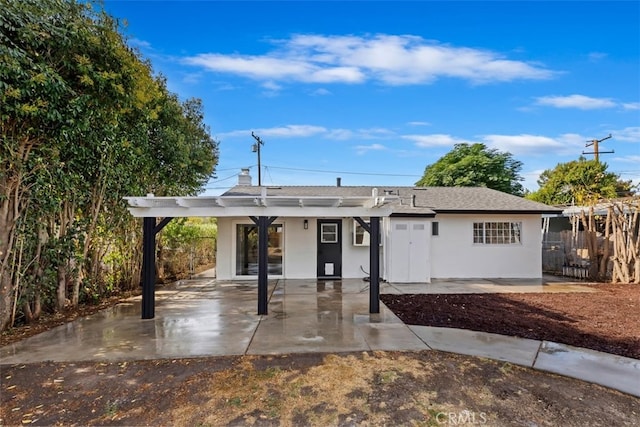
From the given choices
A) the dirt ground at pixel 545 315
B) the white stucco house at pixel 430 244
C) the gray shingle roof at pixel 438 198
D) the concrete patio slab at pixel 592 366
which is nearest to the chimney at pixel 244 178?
the gray shingle roof at pixel 438 198

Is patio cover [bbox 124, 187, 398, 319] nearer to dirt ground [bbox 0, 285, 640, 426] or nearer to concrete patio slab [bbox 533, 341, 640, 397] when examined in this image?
dirt ground [bbox 0, 285, 640, 426]

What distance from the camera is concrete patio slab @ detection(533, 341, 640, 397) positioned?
3562 millimetres

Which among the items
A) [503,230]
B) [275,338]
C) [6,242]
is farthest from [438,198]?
[6,242]

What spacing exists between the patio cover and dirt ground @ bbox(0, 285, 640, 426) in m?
2.19

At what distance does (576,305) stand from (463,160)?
19.6 metres

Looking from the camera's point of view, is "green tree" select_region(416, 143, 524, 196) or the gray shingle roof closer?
the gray shingle roof

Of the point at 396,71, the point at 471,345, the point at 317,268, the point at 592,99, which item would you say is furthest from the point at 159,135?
the point at 592,99

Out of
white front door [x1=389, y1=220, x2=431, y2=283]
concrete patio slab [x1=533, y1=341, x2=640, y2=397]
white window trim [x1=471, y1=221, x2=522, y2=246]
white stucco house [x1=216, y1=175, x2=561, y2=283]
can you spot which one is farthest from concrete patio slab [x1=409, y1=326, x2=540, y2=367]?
white window trim [x1=471, y1=221, x2=522, y2=246]

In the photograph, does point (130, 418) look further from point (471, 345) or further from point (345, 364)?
point (471, 345)

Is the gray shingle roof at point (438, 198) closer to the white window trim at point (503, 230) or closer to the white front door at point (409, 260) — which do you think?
the white window trim at point (503, 230)

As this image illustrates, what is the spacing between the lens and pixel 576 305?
7199 millimetres

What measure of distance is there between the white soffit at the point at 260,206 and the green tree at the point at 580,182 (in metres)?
21.6

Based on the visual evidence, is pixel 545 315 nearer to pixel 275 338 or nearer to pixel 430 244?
pixel 430 244

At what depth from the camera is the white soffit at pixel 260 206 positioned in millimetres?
6004
